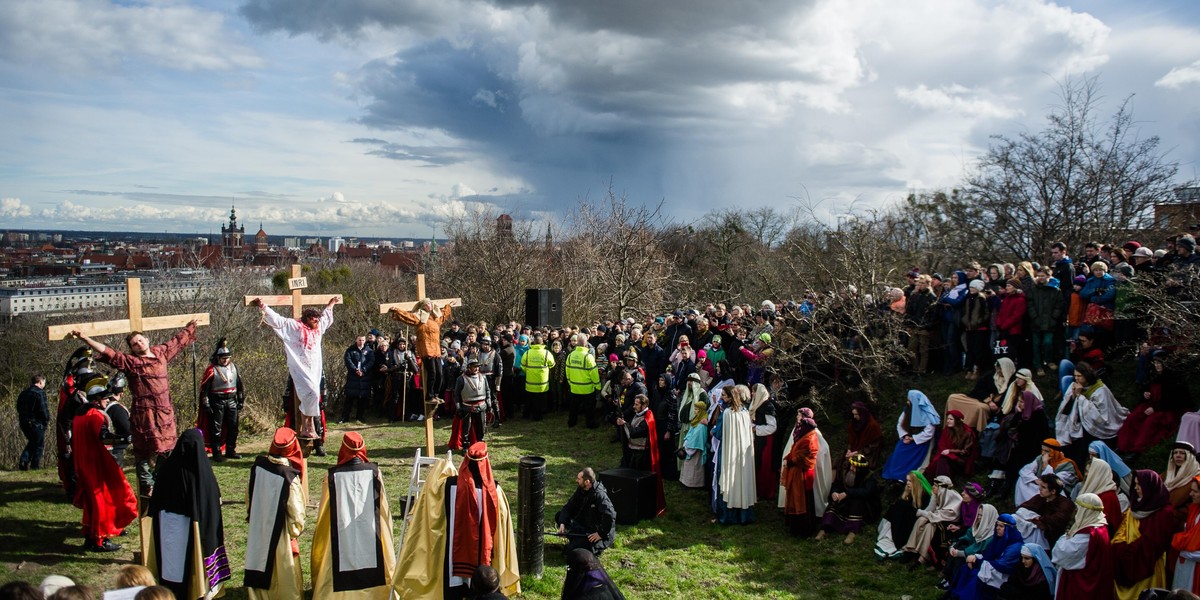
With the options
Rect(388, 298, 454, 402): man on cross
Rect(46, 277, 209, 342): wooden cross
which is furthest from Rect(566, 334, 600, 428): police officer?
Rect(46, 277, 209, 342): wooden cross

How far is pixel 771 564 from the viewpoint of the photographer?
8.29 meters

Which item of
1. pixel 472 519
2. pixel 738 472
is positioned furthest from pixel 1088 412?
pixel 472 519

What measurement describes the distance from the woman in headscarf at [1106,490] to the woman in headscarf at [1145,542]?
0.34 metres

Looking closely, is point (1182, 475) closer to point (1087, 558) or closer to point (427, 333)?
point (1087, 558)

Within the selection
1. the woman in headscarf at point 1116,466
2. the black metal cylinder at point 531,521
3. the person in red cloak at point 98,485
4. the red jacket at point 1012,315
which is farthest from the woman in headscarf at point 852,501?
the person in red cloak at point 98,485

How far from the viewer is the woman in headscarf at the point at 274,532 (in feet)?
20.9

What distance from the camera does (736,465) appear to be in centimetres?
956

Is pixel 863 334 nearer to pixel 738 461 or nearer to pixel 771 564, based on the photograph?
pixel 738 461

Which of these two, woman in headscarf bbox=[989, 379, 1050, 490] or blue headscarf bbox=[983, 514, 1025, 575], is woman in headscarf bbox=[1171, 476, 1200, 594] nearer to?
blue headscarf bbox=[983, 514, 1025, 575]

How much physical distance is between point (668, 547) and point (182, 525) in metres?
4.88

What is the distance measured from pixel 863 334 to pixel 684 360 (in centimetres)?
270

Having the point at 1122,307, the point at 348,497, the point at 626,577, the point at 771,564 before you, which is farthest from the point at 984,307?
the point at 348,497

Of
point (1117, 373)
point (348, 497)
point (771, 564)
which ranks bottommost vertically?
point (771, 564)

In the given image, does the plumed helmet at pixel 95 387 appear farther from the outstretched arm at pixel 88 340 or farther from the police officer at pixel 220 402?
the police officer at pixel 220 402
